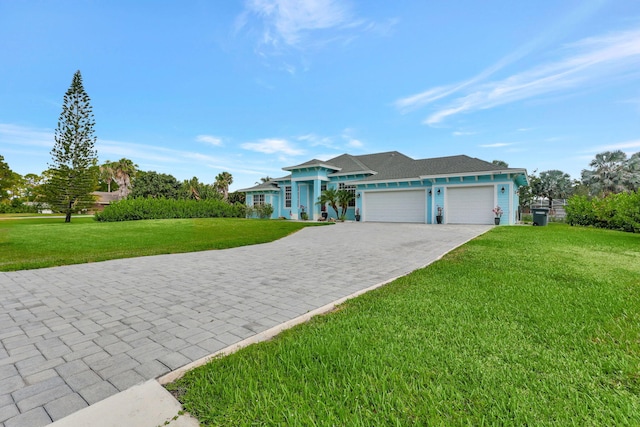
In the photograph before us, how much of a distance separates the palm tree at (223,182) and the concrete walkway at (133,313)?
4041 cm

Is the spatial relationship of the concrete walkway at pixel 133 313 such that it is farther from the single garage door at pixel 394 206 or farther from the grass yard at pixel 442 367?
the single garage door at pixel 394 206

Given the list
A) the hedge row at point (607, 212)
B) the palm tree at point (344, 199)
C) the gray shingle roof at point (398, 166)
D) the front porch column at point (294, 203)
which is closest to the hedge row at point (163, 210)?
the gray shingle roof at point (398, 166)

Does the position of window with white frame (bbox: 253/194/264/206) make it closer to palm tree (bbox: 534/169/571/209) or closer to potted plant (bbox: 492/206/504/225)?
potted plant (bbox: 492/206/504/225)

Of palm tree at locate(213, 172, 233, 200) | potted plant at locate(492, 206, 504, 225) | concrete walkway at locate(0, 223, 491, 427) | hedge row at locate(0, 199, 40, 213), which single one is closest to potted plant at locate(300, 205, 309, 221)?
potted plant at locate(492, 206, 504, 225)

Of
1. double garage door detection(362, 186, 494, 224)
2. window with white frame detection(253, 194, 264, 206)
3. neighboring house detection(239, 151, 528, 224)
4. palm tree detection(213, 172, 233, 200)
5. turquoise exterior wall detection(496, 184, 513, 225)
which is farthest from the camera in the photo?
palm tree detection(213, 172, 233, 200)

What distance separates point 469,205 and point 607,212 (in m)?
6.56

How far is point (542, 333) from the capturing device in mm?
2482

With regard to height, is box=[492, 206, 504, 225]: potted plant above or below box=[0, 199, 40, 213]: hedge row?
below

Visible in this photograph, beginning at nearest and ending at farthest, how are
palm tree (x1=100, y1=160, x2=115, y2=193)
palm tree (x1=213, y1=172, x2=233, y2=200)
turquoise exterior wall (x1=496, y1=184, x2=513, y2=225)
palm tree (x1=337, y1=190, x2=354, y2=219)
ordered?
turquoise exterior wall (x1=496, y1=184, x2=513, y2=225), palm tree (x1=337, y1=190, x2=354, y2=219), palm tree (x1=213, y1=172, x2=233, y2=200), palm tree (x1=100, y1=160, x2=115, y2=193)

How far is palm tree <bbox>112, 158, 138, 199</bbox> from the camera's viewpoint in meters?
47.9

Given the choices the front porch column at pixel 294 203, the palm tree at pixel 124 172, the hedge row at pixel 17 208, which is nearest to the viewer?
the front porch column at pixel 294 203

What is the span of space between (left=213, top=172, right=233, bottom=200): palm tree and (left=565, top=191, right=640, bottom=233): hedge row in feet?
135

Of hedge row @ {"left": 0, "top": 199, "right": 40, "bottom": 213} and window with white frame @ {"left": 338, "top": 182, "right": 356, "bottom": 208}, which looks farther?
hedge row @ {"left": 0, "top": 199, "right": 40, "bottom": 213}

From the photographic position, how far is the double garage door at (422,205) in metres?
15.9
